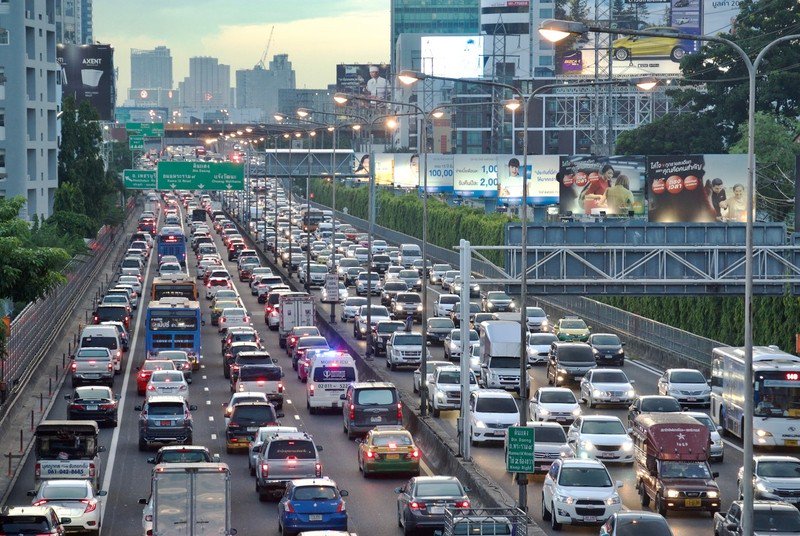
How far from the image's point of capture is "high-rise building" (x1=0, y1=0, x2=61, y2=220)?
98812 mm

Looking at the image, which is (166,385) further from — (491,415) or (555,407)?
(555,407)

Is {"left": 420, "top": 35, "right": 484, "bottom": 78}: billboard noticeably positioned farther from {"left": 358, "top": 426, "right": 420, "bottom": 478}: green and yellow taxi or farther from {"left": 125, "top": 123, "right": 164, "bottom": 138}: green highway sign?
{"left": 358, "top": 426, "right": 420, "bottom": 478}: green and yellow taxi

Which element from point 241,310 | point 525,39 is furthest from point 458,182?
point 525,39

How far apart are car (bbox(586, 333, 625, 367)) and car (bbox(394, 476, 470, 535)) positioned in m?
30.9

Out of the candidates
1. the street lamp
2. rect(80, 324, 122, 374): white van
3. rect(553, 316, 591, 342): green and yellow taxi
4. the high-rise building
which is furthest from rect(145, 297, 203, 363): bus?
the high-rise building

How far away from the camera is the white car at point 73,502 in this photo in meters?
29.1

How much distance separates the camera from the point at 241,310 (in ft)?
233

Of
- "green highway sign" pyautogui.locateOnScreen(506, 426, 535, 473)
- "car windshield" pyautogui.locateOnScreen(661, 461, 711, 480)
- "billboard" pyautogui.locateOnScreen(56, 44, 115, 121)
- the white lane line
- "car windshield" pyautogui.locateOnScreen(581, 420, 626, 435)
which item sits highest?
"billboard" pyautogui.locateOnScreen(56, 44, 115, 121)

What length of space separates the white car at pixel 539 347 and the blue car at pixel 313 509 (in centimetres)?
3164

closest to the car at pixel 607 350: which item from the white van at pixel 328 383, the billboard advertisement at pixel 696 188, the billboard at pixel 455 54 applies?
the billboard advertisement at pixel 696 188

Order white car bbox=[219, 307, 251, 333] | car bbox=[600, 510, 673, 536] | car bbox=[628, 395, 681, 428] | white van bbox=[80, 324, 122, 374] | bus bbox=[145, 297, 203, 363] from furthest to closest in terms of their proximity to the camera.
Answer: white car bbox=[219, 307, 251, 333] < bus bbox=[145, 297, 203, 363] < white van bbox=[80, 324, 122, 374] < car bbox=[628, 395, 681, 428] < car bbox=[600, 510, 673, 536]

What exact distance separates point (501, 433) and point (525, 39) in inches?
6348

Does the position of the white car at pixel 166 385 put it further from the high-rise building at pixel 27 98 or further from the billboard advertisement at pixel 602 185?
the high-rise building at pixel 27 98

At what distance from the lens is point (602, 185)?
75.8m
